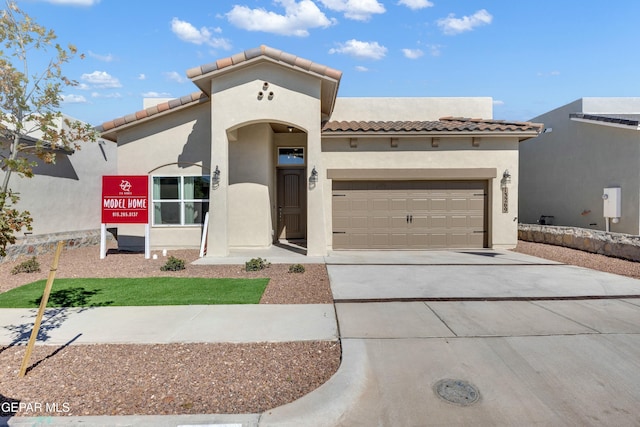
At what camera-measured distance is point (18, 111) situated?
4.04m

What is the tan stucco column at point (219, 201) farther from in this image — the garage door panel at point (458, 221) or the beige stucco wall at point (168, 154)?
the garage door panel at point (458, 221)

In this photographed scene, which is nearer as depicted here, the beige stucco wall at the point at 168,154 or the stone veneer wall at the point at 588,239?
the stone veneer wall at the point at 588,239

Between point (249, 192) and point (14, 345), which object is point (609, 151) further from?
point (14, 345)

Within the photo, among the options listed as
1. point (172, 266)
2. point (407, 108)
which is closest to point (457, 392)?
point (172, 266)

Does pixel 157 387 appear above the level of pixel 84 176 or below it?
below

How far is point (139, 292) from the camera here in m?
7.34

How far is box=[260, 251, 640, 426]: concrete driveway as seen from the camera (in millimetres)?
3316

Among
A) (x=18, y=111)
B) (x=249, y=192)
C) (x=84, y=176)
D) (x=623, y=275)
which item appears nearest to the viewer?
(x=18, y=111)

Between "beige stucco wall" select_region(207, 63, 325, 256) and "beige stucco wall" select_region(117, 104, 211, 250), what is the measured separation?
1.76 m

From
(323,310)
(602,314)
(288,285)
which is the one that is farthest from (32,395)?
(602,314)

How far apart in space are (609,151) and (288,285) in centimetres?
1376

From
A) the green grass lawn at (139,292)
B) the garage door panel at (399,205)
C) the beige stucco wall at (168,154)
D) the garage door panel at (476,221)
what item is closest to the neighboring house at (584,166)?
the garage door panel at (476,221)

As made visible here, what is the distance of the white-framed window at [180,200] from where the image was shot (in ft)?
42.5

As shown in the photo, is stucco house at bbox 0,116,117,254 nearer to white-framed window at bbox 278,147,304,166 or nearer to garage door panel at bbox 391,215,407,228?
white-framed window at bbox 278,147,304,166
